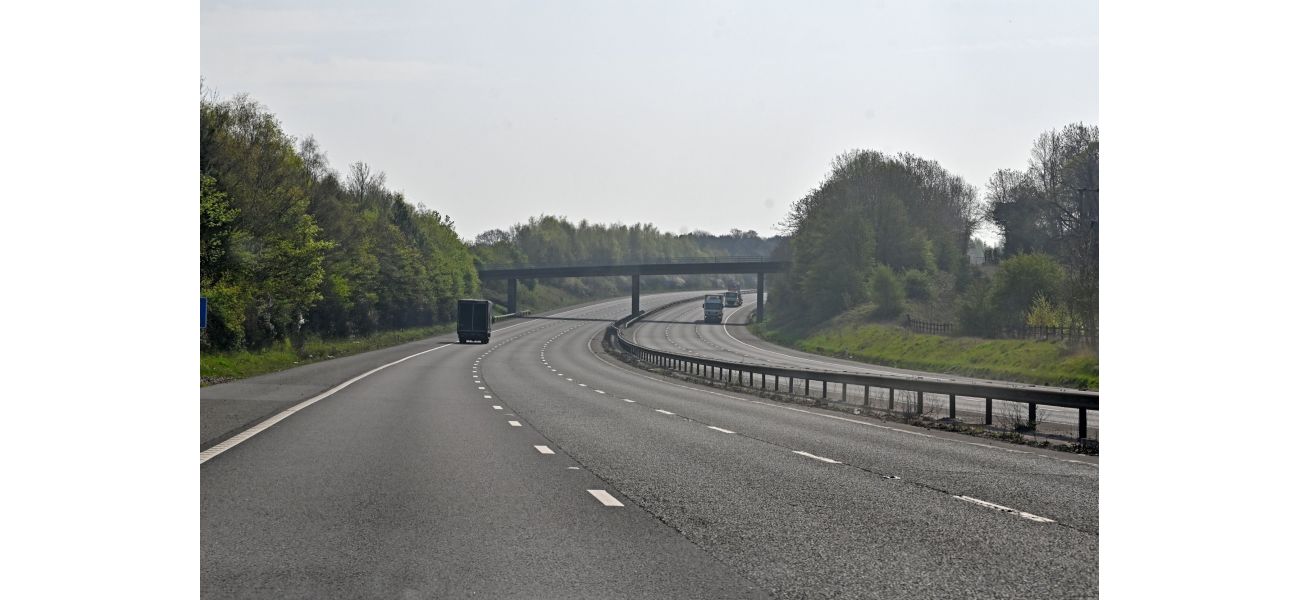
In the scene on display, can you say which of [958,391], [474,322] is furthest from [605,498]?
[474,322]

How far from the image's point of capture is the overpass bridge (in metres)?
129

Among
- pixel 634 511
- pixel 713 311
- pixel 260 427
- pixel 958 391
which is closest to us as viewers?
pixel 634 511

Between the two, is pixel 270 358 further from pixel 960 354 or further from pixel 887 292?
pixel 887 292

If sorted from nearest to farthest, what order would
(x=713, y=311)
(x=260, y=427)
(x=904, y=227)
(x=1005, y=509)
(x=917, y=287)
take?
(x=1005, y=509)
(x=260, y=427)
(x=917, y=287)
(x=904, y=227)
(x=713, y=311)

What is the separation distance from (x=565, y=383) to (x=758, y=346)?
174 ft

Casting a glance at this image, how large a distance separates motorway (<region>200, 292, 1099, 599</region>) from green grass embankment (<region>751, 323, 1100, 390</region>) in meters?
28.2

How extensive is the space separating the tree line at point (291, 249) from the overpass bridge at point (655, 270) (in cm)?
2175

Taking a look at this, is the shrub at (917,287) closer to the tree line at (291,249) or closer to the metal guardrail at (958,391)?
the tree line at (291,249)

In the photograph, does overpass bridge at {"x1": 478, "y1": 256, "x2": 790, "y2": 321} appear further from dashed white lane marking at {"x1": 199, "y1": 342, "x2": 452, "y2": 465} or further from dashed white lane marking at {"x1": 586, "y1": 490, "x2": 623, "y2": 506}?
dashed white lane marking at {"x1": 586, "y1": 490, "x2": 623, "y2": 506}

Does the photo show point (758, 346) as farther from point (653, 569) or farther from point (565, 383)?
point (653, 569)

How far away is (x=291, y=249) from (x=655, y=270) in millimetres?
77455

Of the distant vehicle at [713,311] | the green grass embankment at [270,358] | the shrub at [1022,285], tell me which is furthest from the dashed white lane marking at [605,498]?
the distant vehicle at [713,311]

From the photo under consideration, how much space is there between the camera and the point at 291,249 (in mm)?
61375

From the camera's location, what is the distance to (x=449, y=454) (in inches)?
606
